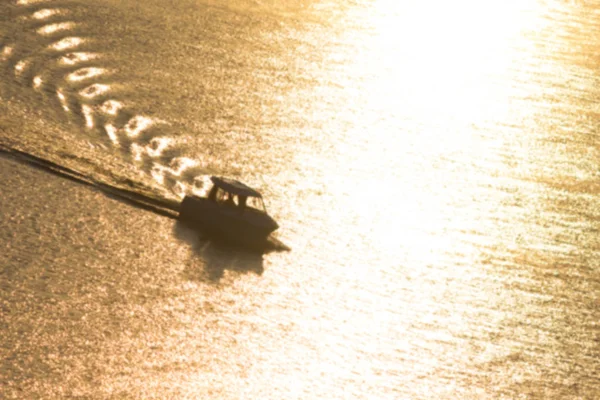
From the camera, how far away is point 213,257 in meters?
48.4

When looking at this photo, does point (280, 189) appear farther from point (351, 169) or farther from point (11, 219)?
point (11, 219)

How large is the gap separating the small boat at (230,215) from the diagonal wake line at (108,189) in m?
1.00

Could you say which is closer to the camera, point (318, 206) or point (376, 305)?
point (376, 305)

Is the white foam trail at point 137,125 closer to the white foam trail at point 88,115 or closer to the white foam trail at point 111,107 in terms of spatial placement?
the white foam trail at point 111,107

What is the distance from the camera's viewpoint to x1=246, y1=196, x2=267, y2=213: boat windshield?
50781 mm

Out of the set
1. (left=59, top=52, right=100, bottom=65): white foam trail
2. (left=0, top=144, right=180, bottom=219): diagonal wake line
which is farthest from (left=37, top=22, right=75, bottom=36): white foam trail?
(left=0, top=144, right=180, bottom=219): diagonal wake line

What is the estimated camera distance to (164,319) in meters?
Answer: 42.2

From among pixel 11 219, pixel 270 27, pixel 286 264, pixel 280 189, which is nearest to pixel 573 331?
pixel 286 264

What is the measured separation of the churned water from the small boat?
85 centimetres

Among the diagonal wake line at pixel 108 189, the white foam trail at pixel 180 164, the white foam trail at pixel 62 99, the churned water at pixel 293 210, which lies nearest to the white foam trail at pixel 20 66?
the churned water at pixel 293 210

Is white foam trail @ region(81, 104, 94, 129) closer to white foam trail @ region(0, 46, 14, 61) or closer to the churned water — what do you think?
the churned water

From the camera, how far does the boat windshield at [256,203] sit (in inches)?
1999

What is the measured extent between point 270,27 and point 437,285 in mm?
40176

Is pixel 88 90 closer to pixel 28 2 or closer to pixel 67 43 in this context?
pixel 67 43
